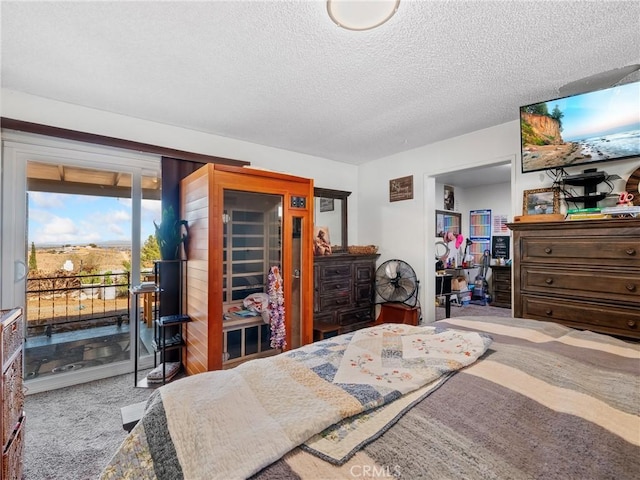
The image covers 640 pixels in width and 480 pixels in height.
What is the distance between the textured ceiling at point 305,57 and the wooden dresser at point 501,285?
3598mm

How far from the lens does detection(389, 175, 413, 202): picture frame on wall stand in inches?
148

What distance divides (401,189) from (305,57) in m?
2.39

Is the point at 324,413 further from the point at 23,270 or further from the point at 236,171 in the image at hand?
the point at 23,270

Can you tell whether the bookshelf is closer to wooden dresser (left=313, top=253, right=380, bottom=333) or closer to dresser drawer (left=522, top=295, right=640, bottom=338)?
wooden dresser (left=313, top=253, right=380, bottom=333)

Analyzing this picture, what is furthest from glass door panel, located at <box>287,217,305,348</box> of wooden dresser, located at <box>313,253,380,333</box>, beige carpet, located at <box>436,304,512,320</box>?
beige carpet, located at <box>436,304,512,320</box>

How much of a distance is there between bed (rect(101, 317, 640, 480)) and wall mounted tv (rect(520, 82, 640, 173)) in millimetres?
1678

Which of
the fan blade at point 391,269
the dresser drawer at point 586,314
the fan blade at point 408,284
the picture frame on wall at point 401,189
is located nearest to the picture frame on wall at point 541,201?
the dresser drawer at point 586,314

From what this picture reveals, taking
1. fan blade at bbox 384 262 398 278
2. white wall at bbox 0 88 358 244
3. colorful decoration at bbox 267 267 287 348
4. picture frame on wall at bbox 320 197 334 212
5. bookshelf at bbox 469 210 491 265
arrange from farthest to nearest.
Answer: bookshelf at bbox 469 210 491 265, picture frame on wall at bbox 320 197 334 212, fan blade at bbox 384 262 398 278, colorful decoration at bbox 267 267 287 348, white wall at bbox 0 88 358 244

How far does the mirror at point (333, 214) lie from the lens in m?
4.02

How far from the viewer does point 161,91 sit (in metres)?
2.26

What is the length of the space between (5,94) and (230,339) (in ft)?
8.61

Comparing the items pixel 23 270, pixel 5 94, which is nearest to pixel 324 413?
pixel 23 270

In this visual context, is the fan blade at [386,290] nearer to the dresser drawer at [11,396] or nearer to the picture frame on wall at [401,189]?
the picture frame on wall at [401,189]

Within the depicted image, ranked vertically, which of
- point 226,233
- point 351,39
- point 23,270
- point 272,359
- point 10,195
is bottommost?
point 272,359
